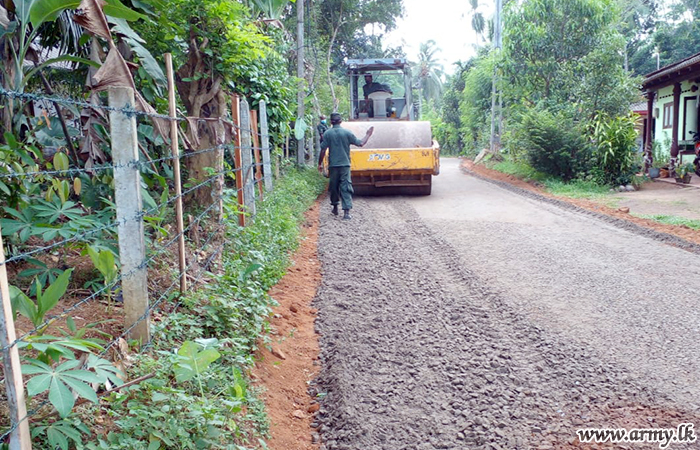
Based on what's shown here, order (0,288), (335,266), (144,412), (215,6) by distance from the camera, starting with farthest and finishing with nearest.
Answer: (335,266) → (215,6) → (144,412) → (0,288)

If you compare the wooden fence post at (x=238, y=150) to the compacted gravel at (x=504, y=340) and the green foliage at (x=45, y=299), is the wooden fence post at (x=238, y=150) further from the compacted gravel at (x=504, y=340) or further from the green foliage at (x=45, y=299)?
the green foliage at (x=45, y=299)

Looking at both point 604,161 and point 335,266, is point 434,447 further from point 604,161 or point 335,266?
point 604,161

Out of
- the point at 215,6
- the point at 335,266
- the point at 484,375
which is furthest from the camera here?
the point at 335,266

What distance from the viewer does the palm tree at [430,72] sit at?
5594cm

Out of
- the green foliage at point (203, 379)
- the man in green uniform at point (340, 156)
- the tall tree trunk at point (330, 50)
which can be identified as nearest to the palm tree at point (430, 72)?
the tall tree trunk at point (330, 50)

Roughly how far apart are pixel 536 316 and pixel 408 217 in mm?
5632

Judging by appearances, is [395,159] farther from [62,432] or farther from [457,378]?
[62,432]

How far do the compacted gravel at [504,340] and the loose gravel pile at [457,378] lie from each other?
0.01 metres

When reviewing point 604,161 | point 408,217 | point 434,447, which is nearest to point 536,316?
point 434,447

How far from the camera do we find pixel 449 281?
6117mm

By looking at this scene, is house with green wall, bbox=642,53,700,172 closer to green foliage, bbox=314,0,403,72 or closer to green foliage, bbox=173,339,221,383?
green foliage, bbox=314,0,403,72

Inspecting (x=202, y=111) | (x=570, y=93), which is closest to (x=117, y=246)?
(x=202, y=111)

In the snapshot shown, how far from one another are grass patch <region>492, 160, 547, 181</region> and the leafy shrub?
2.31ft

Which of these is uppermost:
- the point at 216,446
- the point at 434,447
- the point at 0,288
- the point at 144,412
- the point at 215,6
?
the point at 215,6
